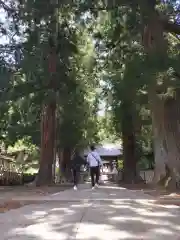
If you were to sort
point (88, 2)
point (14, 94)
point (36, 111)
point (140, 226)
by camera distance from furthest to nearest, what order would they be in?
point (36, 111) < point (14, 94) < point (88, 2) < point (140, 226)

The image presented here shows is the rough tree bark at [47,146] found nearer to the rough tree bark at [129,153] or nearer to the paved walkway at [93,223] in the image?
the rough tree bark at [129,153]

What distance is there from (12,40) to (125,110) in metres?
8.28

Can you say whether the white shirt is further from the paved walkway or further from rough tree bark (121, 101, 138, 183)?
rough tree bark (121, 101, 138, 183)

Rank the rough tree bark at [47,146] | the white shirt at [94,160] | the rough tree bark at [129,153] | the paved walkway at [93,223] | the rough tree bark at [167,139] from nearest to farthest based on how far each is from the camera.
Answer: the paved walkway at [93,223]
the rough tree bark at [167,139]
the white shirt at [94,160]
the rough tree bark at [47,146]
the rough tree bark at [129,153]

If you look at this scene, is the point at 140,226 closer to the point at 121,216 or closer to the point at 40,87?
the point at 121,216

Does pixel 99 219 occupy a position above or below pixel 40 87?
below

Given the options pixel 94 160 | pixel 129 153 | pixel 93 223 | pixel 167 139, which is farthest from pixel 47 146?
pixel 93 223

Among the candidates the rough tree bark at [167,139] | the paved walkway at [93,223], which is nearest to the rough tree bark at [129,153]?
the rough tree bark at [167,139]

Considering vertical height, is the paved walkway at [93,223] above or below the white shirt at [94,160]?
below

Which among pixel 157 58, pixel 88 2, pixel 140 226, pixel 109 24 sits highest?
pixel 109 24

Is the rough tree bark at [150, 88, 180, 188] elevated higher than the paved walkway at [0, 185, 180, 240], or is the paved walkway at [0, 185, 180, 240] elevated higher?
the rough tree bark at [150, 88, 180, 188]

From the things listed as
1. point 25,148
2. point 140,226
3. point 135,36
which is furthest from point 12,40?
point 25,148

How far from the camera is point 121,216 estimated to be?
6363 mm

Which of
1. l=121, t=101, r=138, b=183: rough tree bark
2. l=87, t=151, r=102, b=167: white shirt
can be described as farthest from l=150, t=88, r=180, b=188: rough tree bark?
l=121, t=101, r=138, b=183: rough tree bark
